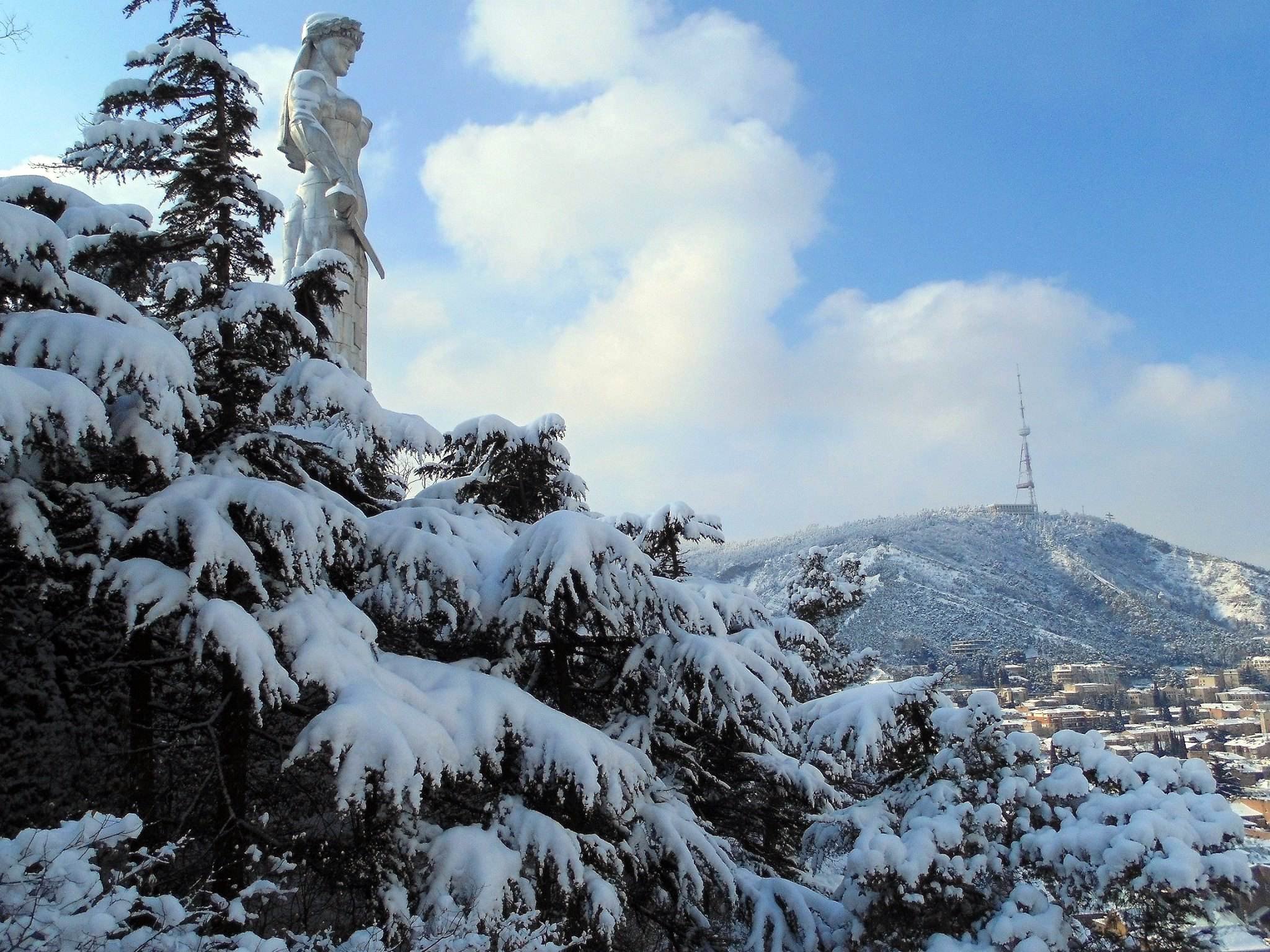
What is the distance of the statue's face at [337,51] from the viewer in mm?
13461

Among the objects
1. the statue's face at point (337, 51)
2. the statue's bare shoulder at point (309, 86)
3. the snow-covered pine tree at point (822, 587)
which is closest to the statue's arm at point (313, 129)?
the statue's bare shoulder at point (309, 86)

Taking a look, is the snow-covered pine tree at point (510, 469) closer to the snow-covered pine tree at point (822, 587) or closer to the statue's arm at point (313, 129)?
the statue's arm at point (313, 129)

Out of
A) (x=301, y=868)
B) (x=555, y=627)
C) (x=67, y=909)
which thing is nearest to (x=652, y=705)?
(x=555, y=627)

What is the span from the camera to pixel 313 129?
12758 millimetres

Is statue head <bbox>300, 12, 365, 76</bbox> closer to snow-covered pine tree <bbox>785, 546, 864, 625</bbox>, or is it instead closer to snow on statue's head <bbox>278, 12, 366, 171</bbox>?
snow on statue's head <bbox>278, 12, 366, 171</bbox>

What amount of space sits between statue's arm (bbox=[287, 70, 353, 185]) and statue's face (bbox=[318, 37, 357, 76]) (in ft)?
1.63

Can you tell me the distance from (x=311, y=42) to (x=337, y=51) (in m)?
0.42

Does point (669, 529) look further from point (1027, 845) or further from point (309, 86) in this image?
point (309, 86)

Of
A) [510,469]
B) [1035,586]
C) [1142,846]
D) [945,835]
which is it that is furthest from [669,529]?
[1035,586]

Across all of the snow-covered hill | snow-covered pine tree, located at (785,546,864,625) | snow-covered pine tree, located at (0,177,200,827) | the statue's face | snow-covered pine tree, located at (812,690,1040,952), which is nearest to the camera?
snow-covered pine tree, located at (0,177,200,827)

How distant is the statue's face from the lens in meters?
13.5

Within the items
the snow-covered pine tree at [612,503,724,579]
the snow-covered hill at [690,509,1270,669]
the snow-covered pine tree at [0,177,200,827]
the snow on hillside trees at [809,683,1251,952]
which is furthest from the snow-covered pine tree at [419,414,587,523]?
the snow-covered hill at [690,509,1270,669]

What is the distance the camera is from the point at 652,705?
5887mm

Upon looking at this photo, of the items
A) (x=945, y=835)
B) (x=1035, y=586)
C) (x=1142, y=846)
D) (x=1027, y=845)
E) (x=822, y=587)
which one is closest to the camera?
(x=1142, y=846)
